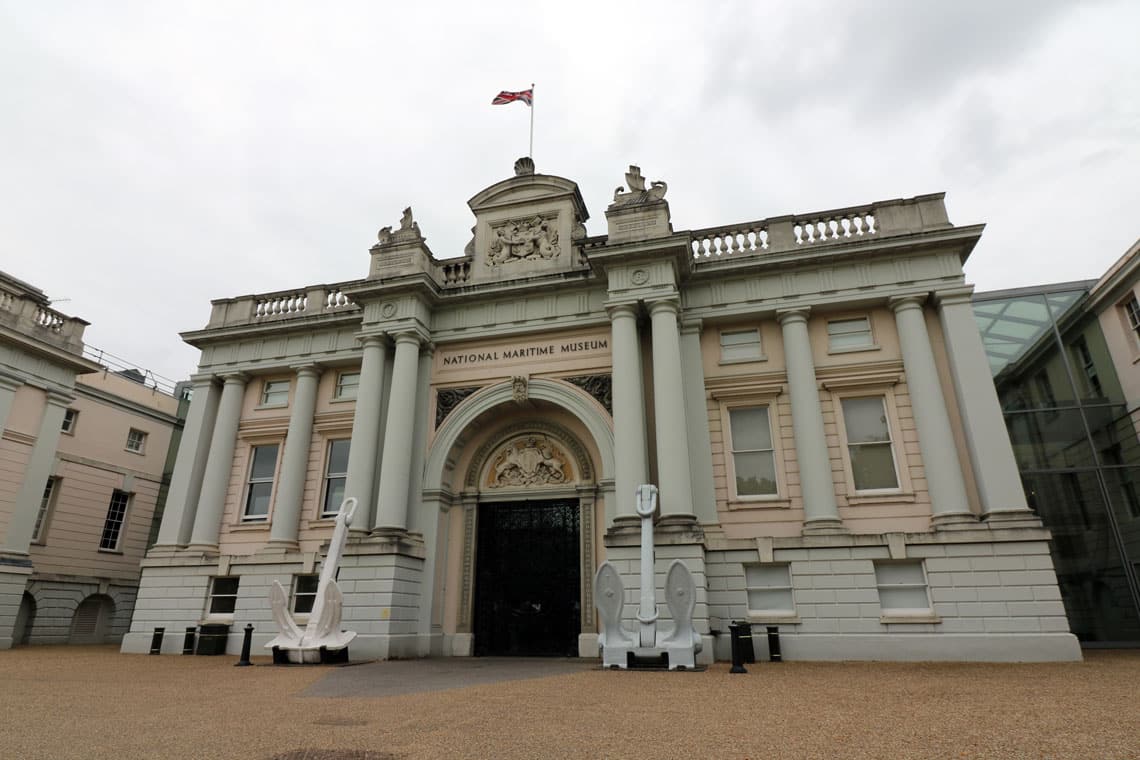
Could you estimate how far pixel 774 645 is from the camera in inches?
493

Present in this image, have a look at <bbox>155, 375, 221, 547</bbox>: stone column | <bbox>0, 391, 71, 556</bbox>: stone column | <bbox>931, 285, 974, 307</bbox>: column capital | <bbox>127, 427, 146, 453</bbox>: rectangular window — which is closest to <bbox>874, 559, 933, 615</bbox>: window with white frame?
<bbox>931, 285, 974, 307</bbox>: column capital

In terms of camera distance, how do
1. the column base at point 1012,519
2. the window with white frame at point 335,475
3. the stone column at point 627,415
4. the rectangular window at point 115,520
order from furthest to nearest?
the rectangular window at point 115,520 → the window with white frame at point 335,475 → the stone column at point 627,415 → the column base at point 1012,519

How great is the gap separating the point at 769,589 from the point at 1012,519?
488cm

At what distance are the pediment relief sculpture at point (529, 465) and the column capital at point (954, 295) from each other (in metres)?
9.58

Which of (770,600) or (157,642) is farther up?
(770,600)

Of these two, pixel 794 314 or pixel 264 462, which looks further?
pixel 264 462

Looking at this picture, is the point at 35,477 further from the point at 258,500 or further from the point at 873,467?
the point at 873,467

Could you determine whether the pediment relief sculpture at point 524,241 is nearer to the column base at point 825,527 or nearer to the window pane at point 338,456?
the window pane at point 338,456

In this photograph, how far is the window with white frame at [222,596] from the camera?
16.6m

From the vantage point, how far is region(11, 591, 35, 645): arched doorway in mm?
20000

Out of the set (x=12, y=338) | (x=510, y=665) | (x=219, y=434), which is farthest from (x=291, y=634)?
(x=12, y=338)

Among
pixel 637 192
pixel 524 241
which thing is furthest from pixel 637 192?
pixel 524 241

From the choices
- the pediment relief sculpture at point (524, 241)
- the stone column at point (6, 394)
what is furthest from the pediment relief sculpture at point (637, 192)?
the stone column at point (6, 394)

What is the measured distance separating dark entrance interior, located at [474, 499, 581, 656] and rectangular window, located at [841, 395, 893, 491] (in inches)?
265
